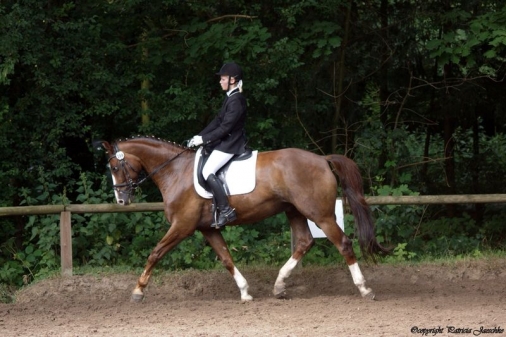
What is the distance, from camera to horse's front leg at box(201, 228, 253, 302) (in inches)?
388

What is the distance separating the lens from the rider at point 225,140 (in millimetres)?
9648

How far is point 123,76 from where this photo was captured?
43.3 ft

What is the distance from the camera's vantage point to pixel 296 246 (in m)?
10.1

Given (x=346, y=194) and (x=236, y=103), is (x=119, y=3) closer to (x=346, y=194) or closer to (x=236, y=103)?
(x=236, y=103)

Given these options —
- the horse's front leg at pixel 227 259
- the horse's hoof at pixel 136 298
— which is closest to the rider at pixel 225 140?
the horse's front leg at pixel 227 259

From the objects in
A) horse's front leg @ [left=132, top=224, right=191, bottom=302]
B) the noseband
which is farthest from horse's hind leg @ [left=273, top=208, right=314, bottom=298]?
the noseband

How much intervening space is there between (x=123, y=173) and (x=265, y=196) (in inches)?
66.7

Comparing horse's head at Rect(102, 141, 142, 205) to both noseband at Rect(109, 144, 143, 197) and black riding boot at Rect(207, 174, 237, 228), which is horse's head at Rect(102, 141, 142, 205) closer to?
noseband at Rect(109, 144, 143, 197)

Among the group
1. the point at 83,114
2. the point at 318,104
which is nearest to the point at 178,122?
the point at 83,114

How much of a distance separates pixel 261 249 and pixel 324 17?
152 inches

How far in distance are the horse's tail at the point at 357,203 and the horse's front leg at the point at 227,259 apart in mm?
1417

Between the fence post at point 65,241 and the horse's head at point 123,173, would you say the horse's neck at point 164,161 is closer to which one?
the horse's head at point 123,173

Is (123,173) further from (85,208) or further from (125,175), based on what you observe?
(85,208)

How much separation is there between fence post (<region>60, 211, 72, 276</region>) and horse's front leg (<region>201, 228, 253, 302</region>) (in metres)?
2.10
